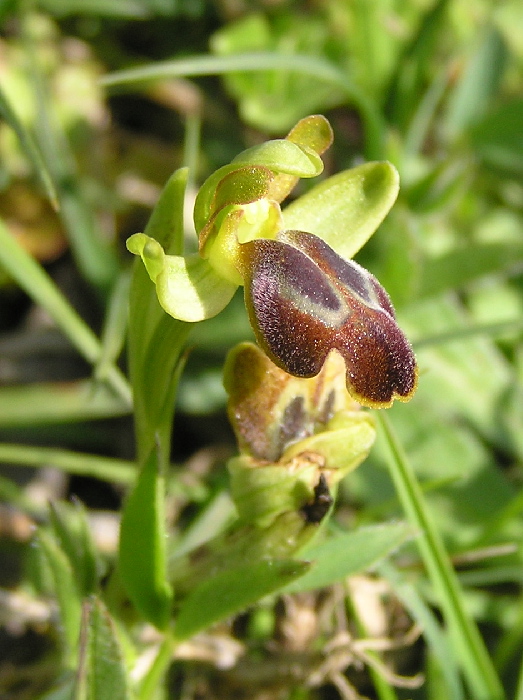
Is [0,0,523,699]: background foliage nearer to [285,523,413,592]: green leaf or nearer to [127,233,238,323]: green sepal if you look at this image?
[285,523,413,592]: green leaf

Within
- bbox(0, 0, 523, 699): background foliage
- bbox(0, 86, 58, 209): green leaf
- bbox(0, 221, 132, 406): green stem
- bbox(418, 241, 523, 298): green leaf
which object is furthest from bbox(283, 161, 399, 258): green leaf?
bbox(418, 241, 523, 298): green leaf

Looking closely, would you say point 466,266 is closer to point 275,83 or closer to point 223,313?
point 223,313

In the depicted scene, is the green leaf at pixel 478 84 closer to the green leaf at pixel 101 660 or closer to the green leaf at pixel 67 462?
the green leaf at pixel 67 462

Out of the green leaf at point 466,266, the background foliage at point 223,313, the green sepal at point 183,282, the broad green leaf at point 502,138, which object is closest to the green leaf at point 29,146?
the background foliage at point 223,313

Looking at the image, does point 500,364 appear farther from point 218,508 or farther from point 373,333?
point 373,333

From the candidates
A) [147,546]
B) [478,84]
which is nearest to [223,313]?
[147,546]

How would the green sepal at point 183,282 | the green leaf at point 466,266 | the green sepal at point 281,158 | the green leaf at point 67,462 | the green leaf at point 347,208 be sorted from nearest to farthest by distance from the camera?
the green sepal at point 183,282
the green sepal at point 281,158
the green leaf at point 347,208
the green leaf at point 67,462
the green leaf at point 466,266
